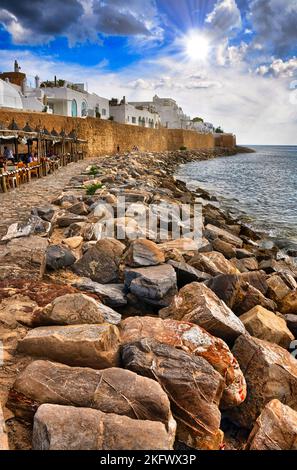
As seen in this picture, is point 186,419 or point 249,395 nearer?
point 186,419

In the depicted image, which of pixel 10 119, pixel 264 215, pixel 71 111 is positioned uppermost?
pixel 71 111

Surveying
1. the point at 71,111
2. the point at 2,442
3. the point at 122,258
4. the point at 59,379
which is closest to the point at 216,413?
the point at 59,379

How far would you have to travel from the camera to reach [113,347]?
2.74 m

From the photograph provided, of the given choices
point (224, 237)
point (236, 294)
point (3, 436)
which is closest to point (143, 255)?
point (236, 294)

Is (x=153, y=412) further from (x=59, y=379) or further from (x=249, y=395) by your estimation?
(x=249, y=395)

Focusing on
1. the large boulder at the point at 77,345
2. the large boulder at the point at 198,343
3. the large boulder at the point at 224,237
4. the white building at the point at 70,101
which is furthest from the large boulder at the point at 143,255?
the white building at the point at 70,101

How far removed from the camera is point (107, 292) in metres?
4.00

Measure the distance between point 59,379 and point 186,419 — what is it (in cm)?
83

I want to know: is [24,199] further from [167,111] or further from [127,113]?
[167,111]

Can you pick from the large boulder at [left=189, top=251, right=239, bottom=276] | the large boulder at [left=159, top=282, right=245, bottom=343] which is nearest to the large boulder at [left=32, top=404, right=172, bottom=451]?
the large boulder at [left=159, top=282, right=245, bottom=343]

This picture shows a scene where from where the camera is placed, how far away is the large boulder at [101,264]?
181 inches

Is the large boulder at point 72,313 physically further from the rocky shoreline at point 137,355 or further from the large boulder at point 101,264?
the large boulder at point 101,264

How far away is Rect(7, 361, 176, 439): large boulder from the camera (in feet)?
7.08

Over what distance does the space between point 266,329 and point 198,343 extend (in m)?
1.16
